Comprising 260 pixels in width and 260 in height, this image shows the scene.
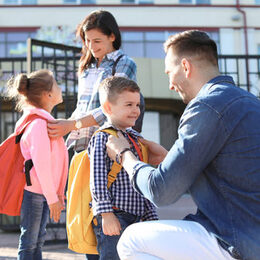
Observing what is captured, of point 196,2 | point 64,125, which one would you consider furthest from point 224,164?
point 196,2

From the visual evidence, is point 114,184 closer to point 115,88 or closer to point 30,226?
point 115,88

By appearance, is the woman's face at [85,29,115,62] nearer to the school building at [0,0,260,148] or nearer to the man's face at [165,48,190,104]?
the man's face at [165,48,190,104]

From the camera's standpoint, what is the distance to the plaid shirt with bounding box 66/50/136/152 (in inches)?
117

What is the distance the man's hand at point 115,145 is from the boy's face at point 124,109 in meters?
0.17

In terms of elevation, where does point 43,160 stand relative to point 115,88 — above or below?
below

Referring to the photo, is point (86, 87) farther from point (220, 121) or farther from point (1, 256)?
point (1, 256)

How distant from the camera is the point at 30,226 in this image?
119 inches

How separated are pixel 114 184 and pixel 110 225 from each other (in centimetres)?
24

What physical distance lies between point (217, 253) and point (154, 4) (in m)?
21.6

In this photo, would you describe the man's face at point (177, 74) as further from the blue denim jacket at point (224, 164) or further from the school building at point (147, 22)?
the school building at point (147, 22)

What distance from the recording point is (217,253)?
1.93 metres

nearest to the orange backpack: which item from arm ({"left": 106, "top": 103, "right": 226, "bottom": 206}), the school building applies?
arm ({"left": 106, "top": 103, "right": 226, "bottom": 206})

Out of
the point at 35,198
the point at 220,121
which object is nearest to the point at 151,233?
the point at 220,121

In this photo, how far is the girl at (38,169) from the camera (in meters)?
3.02
